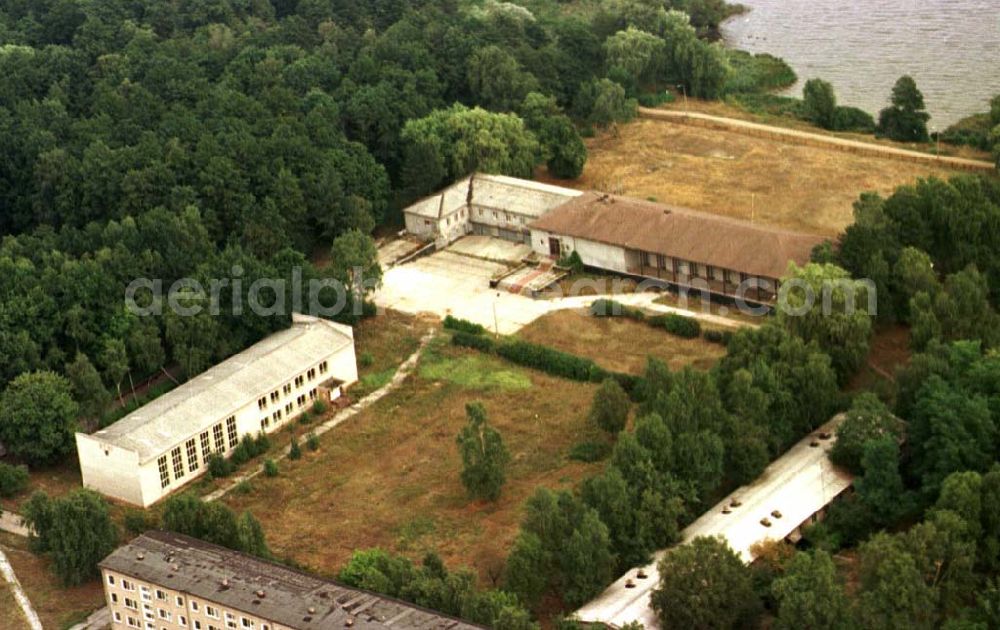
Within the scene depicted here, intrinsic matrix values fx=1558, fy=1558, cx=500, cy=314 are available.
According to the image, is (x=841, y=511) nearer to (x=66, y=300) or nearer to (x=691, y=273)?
(x=691, y=273)

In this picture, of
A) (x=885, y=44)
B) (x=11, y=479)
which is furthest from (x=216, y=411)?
(x=885, y=44)

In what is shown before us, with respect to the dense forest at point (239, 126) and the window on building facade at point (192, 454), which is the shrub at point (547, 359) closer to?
the dense forest at point (239, 126)

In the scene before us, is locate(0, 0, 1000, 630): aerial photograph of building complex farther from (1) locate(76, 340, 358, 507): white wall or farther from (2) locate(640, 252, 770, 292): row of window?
(2) locate(640, 252, 770, 292): row of window

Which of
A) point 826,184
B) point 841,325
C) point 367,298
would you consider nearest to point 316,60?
point 367,298

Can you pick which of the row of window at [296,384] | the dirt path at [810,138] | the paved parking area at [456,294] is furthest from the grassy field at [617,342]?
the dirt path at [810,138]

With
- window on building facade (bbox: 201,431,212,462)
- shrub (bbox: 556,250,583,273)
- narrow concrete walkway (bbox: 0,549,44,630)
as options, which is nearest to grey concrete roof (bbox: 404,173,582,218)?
shrub (bbox: 556,250,583,273)
